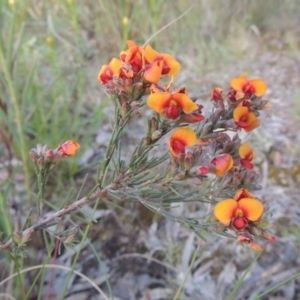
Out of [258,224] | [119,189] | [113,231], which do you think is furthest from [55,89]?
[258,224]

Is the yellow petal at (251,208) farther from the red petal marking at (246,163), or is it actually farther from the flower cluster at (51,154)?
the flower cluster at (51,154)

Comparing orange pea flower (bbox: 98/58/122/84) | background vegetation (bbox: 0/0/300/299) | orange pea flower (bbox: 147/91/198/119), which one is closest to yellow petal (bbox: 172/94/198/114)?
orange pea flower (bbox: 147/91/198/119)

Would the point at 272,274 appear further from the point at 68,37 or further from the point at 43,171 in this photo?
the point at 68,37

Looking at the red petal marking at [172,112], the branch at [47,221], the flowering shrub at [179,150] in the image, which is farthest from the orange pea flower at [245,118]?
the branch at [47,221]

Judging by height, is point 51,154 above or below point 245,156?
above

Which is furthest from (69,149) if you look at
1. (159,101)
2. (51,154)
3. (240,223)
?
(240,223)

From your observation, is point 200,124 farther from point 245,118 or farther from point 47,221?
point 47,221
